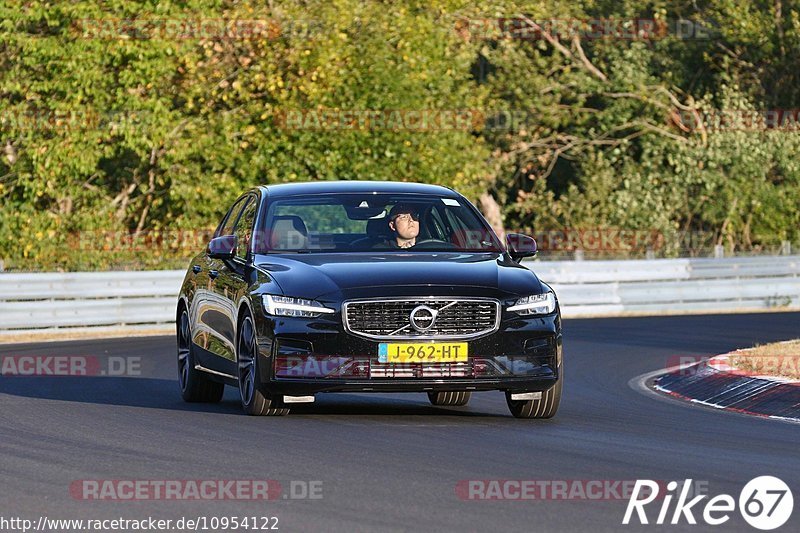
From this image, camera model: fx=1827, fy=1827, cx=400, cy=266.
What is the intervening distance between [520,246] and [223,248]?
217cm

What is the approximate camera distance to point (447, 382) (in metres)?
12.0

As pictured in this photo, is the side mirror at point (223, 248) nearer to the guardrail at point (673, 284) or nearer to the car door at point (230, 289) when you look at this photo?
the car door at point (230, 289)

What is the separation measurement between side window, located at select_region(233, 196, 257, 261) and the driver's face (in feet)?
3.53

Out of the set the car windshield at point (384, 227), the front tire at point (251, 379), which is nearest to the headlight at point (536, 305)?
the car windshield at point (384, 227)

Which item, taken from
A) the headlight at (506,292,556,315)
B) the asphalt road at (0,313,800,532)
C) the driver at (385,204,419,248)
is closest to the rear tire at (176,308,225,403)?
the asphalt road at (0,313,800,532)

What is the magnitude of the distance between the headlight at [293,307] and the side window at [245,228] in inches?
48.3

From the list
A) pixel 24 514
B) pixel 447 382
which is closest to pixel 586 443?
pixel 447 382

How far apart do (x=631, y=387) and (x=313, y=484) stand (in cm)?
765

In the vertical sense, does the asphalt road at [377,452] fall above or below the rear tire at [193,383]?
above

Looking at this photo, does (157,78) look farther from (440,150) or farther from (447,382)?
(447,382)

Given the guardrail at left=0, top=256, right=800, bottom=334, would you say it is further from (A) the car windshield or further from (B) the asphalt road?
(A) the car windshield

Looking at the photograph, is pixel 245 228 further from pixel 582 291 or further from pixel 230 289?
pixel 582 291

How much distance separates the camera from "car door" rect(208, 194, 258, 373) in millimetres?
13039

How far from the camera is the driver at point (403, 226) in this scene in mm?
13297
